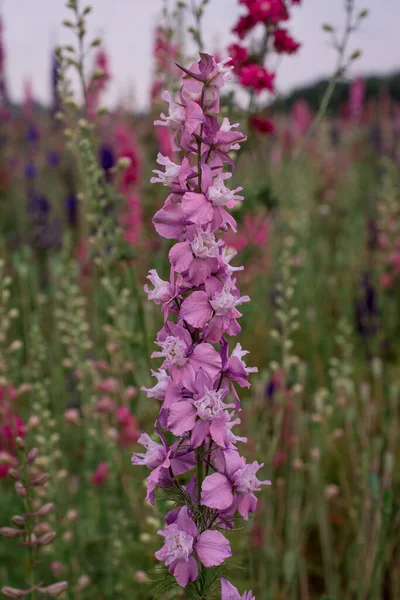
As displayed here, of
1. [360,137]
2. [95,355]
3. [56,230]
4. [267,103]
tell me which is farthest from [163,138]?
[360,137]

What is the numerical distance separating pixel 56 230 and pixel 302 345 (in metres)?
2.16

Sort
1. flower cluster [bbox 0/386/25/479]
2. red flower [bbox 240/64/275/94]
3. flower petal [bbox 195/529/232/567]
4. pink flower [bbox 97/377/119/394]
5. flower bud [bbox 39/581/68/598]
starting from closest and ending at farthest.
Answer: flower petal [bbox 195/529/232/567] → flower bud [bbox 39/581/68/598] → flower cluster [bbox 0/386/25/479] → red flower [bbox 240/64/275/94] → pink flower [bbox 97/377/119/394]

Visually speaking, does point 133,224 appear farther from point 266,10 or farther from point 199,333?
point 199,333

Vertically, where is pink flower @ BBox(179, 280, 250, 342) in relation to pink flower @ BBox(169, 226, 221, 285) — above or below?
below

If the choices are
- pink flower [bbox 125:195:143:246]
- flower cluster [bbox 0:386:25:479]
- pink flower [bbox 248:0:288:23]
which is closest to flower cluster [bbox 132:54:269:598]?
flower cluster [bbox 0:386:25:479]

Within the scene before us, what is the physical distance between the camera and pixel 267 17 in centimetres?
241

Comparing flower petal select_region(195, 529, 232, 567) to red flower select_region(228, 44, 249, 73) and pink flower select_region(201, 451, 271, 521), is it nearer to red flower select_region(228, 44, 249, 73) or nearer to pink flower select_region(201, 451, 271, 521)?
pink flower select_region(201, 451, 271, 521)

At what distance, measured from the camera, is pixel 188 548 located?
3.06ft

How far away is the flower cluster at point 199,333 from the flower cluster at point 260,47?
1399 millimetres

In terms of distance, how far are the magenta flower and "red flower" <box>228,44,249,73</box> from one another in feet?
6.34

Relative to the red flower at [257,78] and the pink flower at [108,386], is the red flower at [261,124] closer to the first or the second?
the red flower at [257,78]

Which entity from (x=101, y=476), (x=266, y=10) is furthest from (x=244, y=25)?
(x=101, y=476)

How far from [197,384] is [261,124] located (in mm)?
1753

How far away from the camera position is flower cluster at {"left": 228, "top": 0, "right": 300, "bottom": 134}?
230cm
